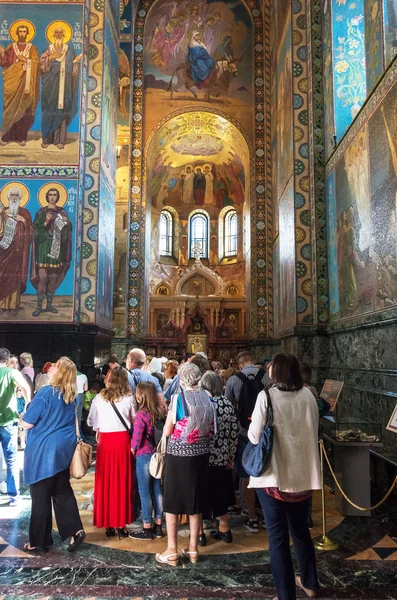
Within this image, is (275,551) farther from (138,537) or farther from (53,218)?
(53,218)

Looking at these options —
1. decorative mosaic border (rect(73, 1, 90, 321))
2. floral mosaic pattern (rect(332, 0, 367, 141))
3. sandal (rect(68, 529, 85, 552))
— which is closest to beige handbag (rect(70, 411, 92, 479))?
sandal (rect(68, 529, 85, 552))

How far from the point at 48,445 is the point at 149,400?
0.99 m

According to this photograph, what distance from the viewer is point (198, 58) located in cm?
2236

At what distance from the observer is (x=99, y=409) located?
4684 mm

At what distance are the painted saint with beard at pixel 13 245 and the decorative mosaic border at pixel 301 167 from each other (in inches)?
257

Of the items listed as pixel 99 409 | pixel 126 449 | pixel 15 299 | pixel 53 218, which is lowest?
pixel 126 449

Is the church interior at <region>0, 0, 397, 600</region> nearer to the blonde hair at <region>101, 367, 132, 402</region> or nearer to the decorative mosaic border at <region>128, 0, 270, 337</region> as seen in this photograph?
the decorative mosaic border at <region>128, 0, 270, 337</region>

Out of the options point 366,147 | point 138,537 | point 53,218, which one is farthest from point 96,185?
point 138,537

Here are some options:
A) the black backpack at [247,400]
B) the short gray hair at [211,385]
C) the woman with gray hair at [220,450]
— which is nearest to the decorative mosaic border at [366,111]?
the black backpack at [247,400]

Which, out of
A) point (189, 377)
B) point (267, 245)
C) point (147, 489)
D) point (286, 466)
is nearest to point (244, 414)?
point (147, 489)

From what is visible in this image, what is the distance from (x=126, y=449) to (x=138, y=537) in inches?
34.9

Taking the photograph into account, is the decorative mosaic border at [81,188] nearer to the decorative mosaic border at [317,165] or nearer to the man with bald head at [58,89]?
the man with bald head at [58,89]

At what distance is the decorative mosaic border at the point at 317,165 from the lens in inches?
460

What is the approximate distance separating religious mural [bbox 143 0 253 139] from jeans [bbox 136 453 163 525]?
19519mm
